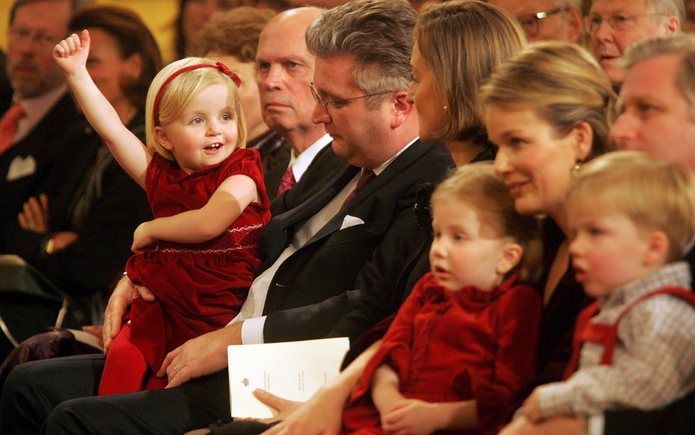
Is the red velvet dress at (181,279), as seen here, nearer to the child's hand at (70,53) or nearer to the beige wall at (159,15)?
the child's hand at (70,53)

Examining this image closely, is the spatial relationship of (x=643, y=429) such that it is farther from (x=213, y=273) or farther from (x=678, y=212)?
(x=213, y=273)

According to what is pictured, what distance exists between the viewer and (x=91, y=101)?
3408 millimetres

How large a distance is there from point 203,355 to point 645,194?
4.98 feet

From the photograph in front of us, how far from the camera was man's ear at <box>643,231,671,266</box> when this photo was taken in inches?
78.2

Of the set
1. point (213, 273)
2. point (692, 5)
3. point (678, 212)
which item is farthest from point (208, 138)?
point (692, 5)

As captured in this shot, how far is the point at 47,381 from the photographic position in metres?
3.42

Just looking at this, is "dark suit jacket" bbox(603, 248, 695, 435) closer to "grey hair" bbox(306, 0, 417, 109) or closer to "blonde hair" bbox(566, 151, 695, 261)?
"blonde hair" bbox(566, 151, 695, 261)

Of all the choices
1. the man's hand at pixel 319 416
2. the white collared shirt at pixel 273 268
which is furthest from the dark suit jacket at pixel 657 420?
the white collared shirt at pixel 273 268

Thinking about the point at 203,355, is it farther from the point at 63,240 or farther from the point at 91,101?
the point at 63,240

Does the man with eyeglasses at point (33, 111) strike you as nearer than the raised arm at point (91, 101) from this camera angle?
No

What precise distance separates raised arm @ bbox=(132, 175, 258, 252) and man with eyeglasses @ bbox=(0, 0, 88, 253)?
1.89 m

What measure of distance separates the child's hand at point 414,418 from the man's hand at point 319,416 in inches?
10.7

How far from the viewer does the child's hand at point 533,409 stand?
6.76 feet

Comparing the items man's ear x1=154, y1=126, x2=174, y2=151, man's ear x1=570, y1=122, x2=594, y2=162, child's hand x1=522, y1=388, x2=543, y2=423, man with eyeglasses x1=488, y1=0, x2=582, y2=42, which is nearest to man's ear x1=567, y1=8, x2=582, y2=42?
man with eyeglasses x1=488, y1=0, x2=582, y2=42
